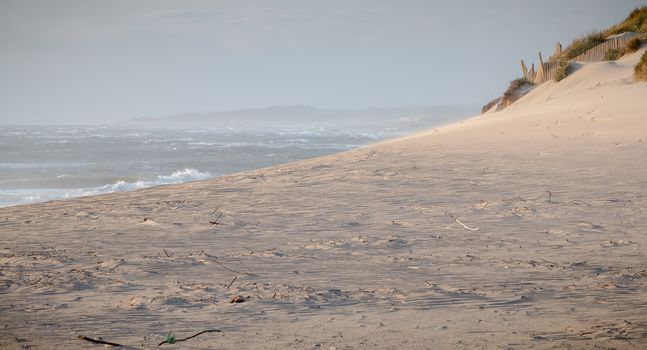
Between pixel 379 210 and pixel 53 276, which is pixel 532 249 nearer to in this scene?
pixel 379 210

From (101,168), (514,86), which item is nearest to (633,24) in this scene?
(514,86)

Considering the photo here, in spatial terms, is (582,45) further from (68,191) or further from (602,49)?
(68,191)

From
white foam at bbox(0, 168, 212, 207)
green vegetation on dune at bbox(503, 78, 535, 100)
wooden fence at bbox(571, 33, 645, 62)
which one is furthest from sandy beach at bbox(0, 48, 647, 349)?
wooden fence at bbox(571, 33, 645, 62)

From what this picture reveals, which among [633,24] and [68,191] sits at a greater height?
[633,24]

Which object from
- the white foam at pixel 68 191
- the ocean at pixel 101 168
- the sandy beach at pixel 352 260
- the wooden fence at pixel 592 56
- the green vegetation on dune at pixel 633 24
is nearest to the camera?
the sandy beach at pixel 352 260

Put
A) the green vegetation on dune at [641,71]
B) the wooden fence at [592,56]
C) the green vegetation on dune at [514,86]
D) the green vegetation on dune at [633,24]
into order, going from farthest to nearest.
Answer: the green vegetation on dune at [633,24] → the green vegetation on dune at [514,86] → the wooden fence at [592,56] → the green vegetation on dune at [641,71]

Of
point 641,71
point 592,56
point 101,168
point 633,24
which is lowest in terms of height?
point 101,168

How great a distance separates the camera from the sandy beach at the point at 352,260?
3.65m

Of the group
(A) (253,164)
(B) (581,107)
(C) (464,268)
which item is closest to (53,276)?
(C) (464,268)

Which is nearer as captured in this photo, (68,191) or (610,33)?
(68,191)

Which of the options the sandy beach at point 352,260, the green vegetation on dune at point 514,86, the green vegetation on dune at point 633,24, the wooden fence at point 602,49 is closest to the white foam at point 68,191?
the sandy beach at point 352,260

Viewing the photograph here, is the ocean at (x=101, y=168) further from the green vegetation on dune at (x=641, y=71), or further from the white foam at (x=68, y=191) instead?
the green vegetation on dune at (x=641, y=71)

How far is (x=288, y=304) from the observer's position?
13.5ft

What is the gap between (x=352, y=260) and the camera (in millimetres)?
5141
